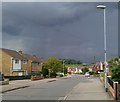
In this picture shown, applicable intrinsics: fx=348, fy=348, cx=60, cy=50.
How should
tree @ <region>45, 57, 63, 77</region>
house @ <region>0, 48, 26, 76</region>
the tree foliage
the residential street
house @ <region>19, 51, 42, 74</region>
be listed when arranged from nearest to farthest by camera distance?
the residential street < house @ <region>0, 48, 26, 76</region> < house @ <region>19, 51, 42, 74</region> < tree @ <region>45, 57, 63, 77</region> < the tree foliage

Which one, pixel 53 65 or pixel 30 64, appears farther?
pixel 53 65

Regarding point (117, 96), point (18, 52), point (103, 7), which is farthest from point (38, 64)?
point (117, 96)

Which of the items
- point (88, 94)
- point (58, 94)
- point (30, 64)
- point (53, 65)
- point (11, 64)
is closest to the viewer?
point (88, 94)

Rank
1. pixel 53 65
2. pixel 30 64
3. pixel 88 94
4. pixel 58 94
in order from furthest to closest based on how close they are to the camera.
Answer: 1. pixel 53 65
2. pixel 30 64
3. pixel 58 94
4. pixel 88 94

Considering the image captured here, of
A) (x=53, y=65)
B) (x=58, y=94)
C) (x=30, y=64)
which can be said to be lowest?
(x=58, y=94)

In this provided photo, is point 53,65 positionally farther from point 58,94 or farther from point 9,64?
point 58,94

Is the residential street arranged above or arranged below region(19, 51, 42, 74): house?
below

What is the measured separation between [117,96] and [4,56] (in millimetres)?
66525

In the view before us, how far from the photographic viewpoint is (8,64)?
84562mm

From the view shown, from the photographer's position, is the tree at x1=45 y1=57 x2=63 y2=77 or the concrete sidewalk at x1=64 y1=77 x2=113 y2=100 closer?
the concrete sidewalk at x1=64 y1=77 x2=113 y2=100

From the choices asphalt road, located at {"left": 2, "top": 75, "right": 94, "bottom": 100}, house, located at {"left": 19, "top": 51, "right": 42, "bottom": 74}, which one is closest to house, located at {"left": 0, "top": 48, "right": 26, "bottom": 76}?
house, located at {"left": 19, "top": 51, "right": 42, "bottom": 74}

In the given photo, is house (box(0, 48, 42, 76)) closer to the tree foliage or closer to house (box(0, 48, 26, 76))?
house (box(0, 48, 26, 76))

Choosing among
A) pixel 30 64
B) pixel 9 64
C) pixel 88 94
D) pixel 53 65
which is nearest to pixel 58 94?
pixel 88 94

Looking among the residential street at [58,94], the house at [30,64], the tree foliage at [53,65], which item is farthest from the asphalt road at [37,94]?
the tree foliage at [53,65]
